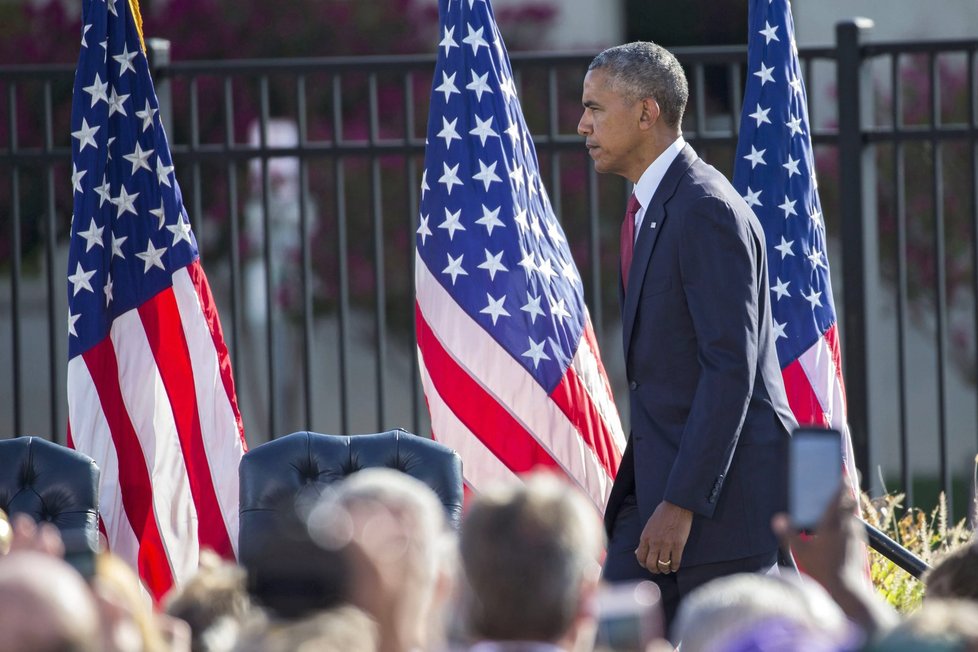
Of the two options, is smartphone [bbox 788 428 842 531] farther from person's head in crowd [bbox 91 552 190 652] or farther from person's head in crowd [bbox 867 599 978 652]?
person's head in crowd [bbox 91 552 190 652]

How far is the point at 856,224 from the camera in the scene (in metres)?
6.00

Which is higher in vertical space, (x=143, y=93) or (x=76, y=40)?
(x=76, y=40)

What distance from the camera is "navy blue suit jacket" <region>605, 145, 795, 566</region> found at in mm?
3436

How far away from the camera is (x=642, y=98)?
369cm

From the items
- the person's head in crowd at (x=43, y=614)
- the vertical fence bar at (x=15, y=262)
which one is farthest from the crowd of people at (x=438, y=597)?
the vertical fence bar at (x=15, y=262)

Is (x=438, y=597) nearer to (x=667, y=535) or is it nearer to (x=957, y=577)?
(x=957, y=577)

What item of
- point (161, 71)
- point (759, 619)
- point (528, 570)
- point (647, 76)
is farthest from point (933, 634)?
point (161, 71)

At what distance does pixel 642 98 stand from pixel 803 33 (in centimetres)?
716

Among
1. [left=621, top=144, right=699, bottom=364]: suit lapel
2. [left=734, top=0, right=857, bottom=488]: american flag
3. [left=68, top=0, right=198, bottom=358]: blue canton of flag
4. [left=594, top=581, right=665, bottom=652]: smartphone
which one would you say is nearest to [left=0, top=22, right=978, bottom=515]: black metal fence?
[left=734, top=0, right=857, bottom=488]: american flag

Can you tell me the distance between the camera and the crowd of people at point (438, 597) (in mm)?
1769

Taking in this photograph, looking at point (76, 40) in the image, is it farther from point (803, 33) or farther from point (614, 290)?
point (803, 33)

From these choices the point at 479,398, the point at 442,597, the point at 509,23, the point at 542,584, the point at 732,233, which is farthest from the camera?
the point at 509,23

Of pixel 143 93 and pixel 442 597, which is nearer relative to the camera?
pixel 442 597

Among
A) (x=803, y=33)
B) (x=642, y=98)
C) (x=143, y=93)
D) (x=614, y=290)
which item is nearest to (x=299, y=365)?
(x=614, y=290)
